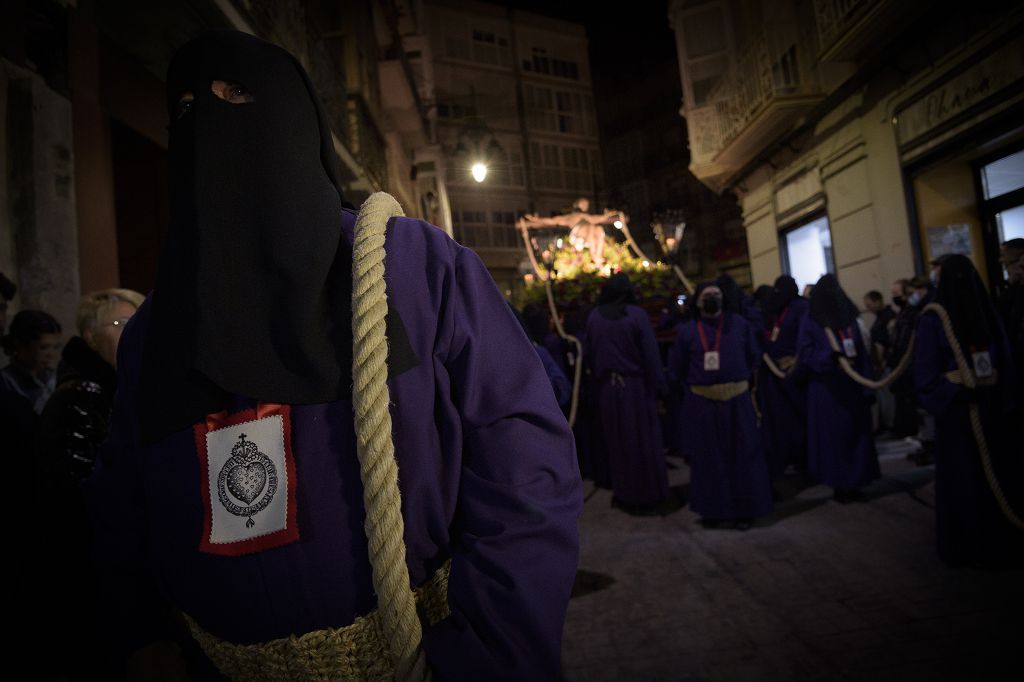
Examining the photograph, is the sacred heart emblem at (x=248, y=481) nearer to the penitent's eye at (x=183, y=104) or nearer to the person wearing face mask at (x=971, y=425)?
the penitent's eye at (x=183, y=104)

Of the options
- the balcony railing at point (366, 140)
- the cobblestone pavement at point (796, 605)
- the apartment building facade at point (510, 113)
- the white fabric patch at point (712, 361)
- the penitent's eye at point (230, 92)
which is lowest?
the cobblestone pavement at point (796, 605)

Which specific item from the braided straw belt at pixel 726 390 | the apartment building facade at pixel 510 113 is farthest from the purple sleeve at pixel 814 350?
the apartment building facade at pixel 510 113

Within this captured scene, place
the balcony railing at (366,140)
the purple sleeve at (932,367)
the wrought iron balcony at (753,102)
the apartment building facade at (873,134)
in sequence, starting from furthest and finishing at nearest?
1. the wrought iron balcony at (753,102)
2. the balcony railing at (366,140)
3. the apartment building facade at (873,134)
4. the purple sleeve at (932,367)

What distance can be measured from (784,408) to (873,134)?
17.9ft

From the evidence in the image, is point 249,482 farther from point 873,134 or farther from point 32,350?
point 873,134

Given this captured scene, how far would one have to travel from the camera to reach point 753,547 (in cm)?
452

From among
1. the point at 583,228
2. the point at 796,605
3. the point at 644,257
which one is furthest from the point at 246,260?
the point at 644,257

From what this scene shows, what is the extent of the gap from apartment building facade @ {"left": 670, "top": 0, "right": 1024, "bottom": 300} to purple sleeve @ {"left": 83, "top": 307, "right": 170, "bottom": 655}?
29.0ft

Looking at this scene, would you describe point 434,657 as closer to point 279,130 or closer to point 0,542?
point 279,130

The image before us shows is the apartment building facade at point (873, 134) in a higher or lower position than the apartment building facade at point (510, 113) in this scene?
lower

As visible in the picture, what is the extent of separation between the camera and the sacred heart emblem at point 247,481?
0.99 meters

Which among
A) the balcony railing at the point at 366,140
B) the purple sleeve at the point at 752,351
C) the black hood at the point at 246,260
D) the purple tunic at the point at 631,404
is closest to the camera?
the black hood at the point at 246,260

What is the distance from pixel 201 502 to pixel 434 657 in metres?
0.54

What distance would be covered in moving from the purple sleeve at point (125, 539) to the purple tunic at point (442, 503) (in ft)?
0.61
